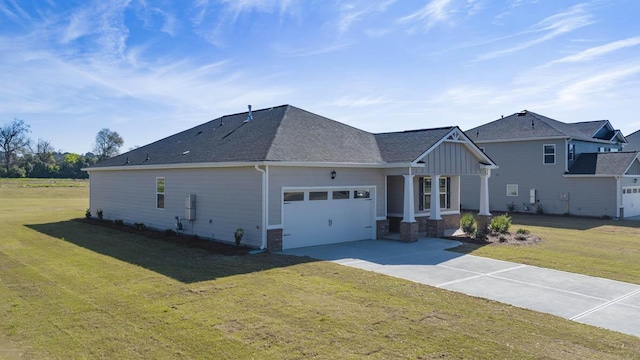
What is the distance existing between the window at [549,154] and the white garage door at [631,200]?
4.19 metres

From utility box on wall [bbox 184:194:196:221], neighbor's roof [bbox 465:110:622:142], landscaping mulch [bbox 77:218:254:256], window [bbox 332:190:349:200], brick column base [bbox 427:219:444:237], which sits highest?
neighbor's roof [bbox 465:110:622:142]

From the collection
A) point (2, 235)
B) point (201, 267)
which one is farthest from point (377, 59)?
point (2, 235)

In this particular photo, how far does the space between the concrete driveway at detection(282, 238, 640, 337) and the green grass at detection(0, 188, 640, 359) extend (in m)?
0.67

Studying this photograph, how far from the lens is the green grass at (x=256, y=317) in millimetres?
5832

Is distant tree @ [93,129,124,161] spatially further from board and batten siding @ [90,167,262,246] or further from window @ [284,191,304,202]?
window @ [284,191,304,202]

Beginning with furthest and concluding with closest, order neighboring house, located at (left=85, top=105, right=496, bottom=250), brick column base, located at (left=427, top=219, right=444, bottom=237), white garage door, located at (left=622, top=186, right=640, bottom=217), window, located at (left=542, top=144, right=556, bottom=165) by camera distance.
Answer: window, located at (left=542, top=144, right=556, bottom=165) → white garage door, located at (left=622, top=186, right=640, bottom=217) → brick column base, located at (left=427, top=219, right=444, bottom=237) → neighboring house, located at (left=85, top=105, right=496, bottom=250)

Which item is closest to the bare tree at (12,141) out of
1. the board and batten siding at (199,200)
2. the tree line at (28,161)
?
the tree line at (28,161)

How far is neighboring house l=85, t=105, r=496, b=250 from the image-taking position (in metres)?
13.7

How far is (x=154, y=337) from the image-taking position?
618 centimetres

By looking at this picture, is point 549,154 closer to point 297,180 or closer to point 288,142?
point 288,142

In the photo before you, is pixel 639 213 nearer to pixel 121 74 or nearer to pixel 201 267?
pixel 201 267

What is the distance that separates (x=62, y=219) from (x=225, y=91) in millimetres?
11627

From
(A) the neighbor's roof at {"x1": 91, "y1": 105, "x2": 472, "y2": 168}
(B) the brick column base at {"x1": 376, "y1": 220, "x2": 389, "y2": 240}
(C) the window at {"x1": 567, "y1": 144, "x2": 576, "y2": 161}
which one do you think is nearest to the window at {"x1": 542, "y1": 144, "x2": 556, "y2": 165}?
(C) the window at {"x1": 567, "y1": 144, "x2": 576, "y2": 161}

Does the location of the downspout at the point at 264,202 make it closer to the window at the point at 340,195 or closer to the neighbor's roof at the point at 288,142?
the neighbor's roof at the point at 288,142
